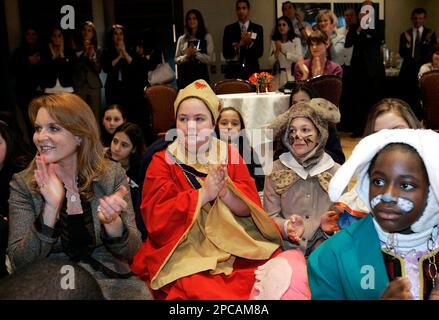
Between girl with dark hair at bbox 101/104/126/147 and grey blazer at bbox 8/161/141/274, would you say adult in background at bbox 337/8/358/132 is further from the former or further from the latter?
grey blazer at bbox 8/161/141/274

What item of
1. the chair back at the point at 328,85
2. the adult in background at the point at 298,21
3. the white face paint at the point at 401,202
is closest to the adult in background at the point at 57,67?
the chair back at the point at 328,85

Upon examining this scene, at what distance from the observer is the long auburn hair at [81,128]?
6.57 feet

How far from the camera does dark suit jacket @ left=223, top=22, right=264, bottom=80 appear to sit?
6.80 metres

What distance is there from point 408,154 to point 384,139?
0.29 feet

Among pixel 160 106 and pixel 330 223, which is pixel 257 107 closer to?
pixel 160 106

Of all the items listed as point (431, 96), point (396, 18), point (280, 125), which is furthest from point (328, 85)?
point (396, 18)

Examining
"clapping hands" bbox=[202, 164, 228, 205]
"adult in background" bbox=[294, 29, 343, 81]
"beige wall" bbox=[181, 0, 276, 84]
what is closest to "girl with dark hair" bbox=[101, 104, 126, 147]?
"clapping hands" bbox=[202, 164, 228, 205]

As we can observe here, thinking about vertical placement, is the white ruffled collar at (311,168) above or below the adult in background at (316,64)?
below

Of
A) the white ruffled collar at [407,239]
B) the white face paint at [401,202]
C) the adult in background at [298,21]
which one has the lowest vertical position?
the white ruffled collar at [407,239]

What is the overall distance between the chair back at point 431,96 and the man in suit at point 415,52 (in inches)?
97.0

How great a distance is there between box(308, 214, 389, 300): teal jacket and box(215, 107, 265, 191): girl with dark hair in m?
1.81

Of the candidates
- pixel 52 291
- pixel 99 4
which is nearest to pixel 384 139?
pixel 52 291

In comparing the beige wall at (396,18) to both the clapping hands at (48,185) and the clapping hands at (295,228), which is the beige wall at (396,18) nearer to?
the clapping hands at (295,228)

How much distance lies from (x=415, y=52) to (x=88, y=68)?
14.5ft
